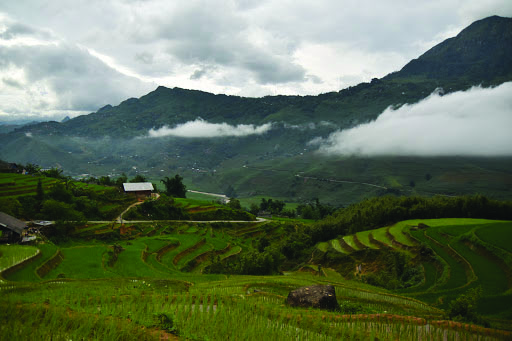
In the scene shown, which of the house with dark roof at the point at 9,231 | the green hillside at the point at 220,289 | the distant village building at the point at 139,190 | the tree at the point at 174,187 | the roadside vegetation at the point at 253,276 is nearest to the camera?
the green hillside at the point at 220,289

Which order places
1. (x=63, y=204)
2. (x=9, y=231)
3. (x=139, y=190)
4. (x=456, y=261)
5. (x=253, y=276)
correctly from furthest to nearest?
(x=139, y=190), (x=63, y=204), (x=9, y=231), (x=456, y=261), (x=253, y=276)

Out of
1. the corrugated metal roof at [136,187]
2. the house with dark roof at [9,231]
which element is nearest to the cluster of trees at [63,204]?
the corrugated metal roof at [136,187]

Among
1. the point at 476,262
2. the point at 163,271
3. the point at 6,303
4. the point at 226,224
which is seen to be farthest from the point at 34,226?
the point at 476,262

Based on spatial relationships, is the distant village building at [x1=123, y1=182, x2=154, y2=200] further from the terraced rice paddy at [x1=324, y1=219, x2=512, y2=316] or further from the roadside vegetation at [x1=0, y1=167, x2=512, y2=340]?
the terraced rice paddy at [x1=324, y1=219, x2=512, y2=316]

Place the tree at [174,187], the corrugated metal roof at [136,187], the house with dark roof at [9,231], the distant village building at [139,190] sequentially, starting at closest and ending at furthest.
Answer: the house with dark roof at [9,231]
the distant village building at [139,190]
the corrugated metal roof at [136,187]
the tree at [174,187]

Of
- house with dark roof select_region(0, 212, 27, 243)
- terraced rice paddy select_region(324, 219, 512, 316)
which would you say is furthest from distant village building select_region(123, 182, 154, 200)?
terraced rice paddy select_region(324, 219, 512, 316)

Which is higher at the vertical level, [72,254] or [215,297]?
[215,297]

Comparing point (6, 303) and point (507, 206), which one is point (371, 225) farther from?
point (6, 303)

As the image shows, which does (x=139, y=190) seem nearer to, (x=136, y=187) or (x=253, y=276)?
(x=136, y=187)

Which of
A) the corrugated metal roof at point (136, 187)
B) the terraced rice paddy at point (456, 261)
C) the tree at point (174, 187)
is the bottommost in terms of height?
the terraced rice paddy at point (456, 261)

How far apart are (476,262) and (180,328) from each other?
3849 centimetres

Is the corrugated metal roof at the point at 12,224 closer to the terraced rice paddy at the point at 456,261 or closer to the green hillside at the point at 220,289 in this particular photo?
the green hillside at the point at 220,289

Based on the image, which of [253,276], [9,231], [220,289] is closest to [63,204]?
[9,231]

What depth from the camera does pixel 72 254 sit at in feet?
119
